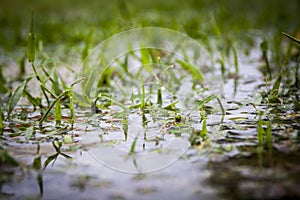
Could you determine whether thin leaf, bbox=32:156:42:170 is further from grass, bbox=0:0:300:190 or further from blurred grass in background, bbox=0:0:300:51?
blurred grass in background, bbox=0:0:300:51

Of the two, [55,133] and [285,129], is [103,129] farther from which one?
[285,129]

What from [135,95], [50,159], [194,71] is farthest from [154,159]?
[194,71]

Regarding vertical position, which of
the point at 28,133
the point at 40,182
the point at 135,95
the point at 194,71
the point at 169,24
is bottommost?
the point at 40,182

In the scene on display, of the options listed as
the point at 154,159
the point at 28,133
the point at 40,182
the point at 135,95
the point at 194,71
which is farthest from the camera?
the point at 194,71

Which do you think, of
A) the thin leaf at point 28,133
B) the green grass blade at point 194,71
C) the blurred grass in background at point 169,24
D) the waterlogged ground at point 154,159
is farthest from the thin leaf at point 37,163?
the blurred grass in background at point 169,24

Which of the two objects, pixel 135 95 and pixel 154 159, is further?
pixel 135 95

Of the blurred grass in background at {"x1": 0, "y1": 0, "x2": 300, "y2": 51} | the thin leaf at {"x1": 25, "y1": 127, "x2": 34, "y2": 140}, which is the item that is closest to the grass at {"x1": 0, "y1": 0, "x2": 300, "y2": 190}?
Answer: the thin leaf at {"x1": 25, "y1": 127, "x2": 34, "y2": 140}

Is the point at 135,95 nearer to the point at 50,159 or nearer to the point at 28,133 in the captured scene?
the point at 28,133

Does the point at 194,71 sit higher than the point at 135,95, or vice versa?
the point at 194,71

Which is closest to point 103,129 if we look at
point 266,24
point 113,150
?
point 113,150
